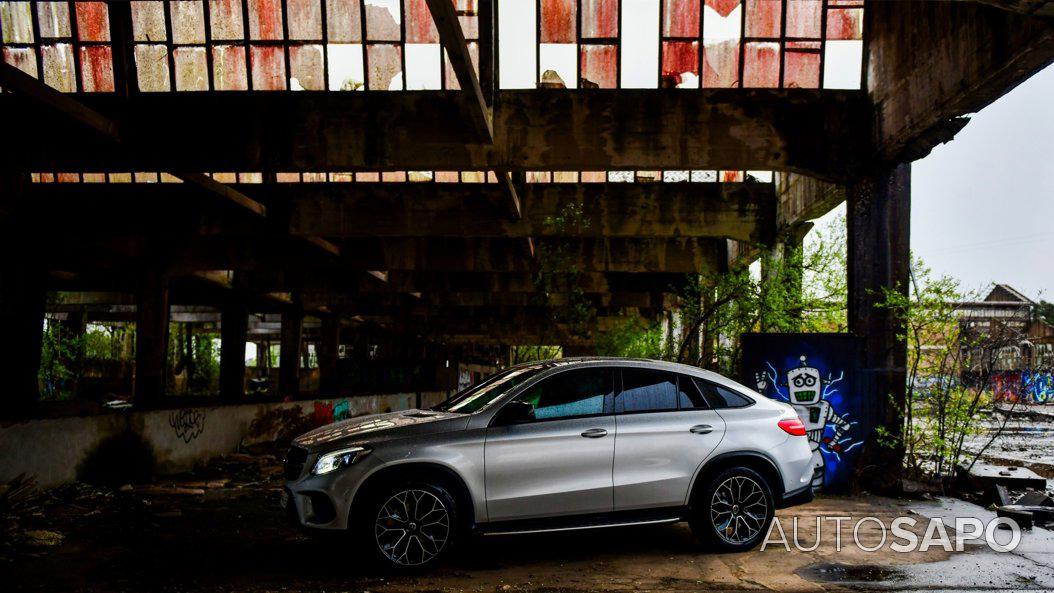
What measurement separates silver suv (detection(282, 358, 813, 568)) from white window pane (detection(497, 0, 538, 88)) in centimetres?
749

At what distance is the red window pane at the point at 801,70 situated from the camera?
13.6 m

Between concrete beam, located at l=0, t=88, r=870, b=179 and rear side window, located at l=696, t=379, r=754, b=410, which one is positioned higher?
concrete beam, located at l=0, t=88, r=870, b=179

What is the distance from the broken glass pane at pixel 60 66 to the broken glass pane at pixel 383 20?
5598 millimetres

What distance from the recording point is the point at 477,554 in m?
7.07

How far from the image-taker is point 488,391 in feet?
24.0

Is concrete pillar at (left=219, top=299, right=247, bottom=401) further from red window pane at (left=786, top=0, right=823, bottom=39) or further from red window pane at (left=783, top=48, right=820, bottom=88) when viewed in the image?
red window pane at (left=786, top=0, right=823, bottom=39)

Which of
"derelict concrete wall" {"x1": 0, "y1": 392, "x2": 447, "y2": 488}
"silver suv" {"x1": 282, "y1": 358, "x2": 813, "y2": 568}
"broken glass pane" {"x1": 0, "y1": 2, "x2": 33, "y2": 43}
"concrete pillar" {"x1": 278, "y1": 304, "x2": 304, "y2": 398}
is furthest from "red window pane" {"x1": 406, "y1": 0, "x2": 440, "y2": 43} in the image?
"concrete pillar" {"x1": 278, "y1": 304, "x2": 304, "y2": 398}

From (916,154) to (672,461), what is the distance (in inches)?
278

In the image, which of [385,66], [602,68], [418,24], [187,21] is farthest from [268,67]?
[602,68]

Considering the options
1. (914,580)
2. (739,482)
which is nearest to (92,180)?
(739,482)

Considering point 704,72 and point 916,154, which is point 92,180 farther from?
point 916,154

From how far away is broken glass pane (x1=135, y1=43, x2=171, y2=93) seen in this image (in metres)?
14.7

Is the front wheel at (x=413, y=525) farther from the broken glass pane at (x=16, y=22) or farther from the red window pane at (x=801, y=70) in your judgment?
the broken glass pane at (x=16, y=22)

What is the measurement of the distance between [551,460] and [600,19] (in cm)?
977
